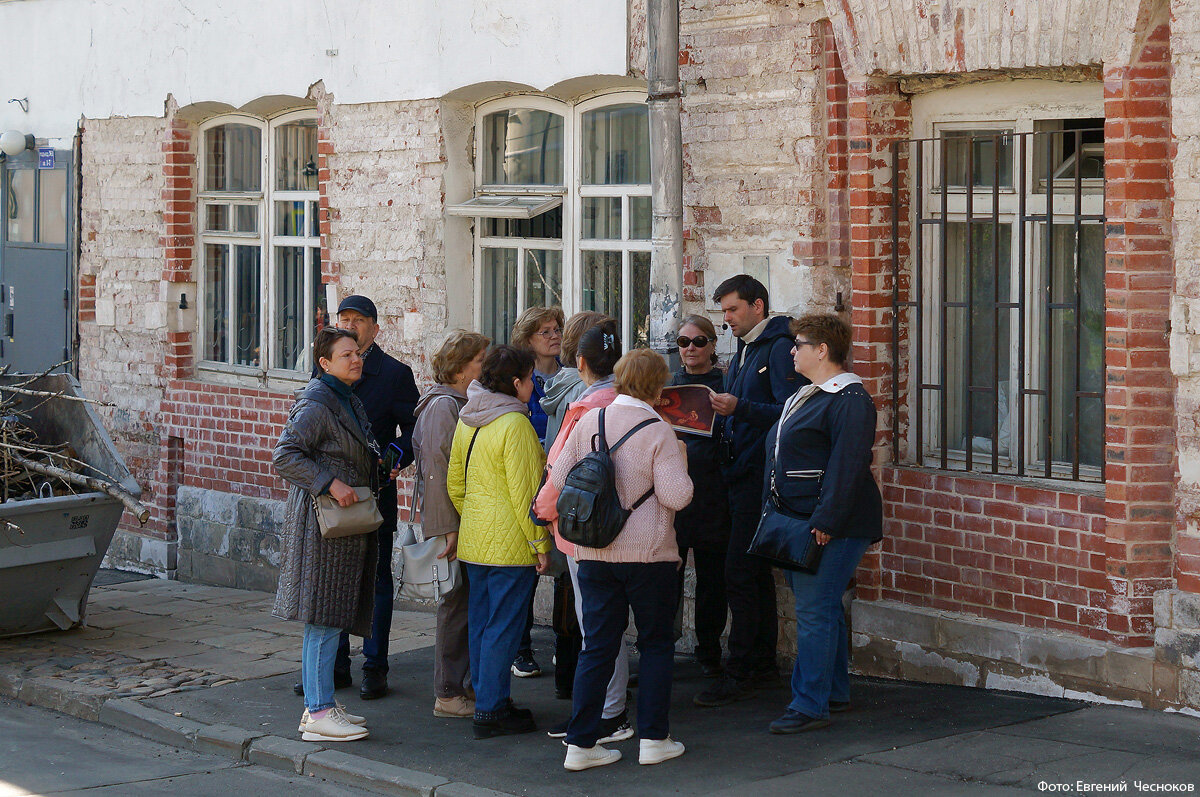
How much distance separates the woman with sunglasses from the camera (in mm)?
6785

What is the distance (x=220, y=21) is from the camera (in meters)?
10.8

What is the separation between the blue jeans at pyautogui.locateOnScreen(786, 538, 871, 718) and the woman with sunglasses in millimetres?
669

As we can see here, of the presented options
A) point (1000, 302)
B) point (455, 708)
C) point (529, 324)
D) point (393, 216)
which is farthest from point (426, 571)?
point (393, 216)

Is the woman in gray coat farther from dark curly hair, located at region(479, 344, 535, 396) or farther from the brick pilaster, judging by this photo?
the brick pilaster

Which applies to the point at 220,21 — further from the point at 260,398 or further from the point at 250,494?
the point at 250,494

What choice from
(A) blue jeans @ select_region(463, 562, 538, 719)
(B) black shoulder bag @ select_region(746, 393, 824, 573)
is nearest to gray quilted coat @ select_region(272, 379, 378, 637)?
(A) blue jeans @ select_region(463, 562, 538, 719)

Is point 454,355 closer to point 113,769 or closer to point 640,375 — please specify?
point 640,375

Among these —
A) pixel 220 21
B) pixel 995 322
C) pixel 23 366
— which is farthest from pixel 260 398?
pixel 995 322

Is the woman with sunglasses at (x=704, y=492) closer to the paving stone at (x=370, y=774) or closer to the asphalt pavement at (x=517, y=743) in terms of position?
the asphalt pavement at (x=517, y=743)

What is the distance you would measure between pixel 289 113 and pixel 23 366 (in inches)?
163

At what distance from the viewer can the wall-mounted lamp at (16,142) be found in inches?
498

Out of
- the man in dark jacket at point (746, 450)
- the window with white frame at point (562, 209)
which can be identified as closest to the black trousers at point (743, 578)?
the man in dark jacket at point (746, 450)

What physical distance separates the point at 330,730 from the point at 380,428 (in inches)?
61.8

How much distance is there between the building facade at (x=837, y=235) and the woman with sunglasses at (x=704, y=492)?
0.72 meters
